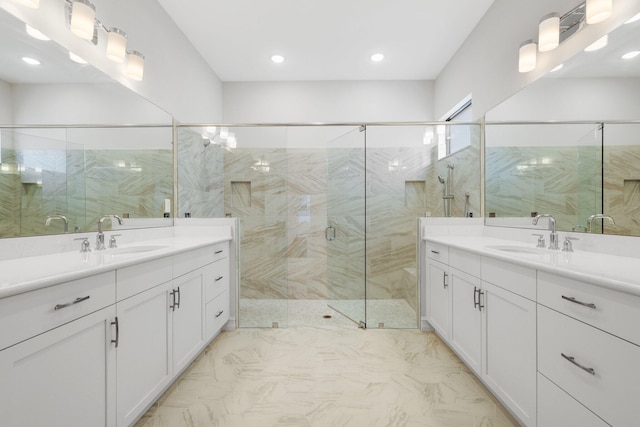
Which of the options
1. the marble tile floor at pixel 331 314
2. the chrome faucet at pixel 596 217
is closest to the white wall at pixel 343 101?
the marble tile floor at pixel 331 314

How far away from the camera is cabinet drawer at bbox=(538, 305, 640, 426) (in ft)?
2.76

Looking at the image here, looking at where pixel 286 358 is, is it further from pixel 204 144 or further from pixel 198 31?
pixel 198 31

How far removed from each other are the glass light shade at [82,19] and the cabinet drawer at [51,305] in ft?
4.47

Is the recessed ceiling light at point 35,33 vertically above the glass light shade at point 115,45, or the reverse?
the glass light shade at point 115,45

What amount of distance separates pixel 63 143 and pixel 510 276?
8.01 feet

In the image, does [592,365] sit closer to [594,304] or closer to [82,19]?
[594,304]

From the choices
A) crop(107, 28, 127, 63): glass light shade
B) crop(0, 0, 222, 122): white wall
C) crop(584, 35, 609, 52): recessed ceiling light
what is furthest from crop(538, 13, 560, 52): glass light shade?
crop(0, 0, 222, 122): white wall

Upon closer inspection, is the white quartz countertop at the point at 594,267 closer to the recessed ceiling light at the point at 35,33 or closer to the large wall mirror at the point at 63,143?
the large wall mirror at the point at 63,143

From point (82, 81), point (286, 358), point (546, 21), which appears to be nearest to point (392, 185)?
point (546, 21)

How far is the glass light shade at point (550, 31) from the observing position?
1.68m

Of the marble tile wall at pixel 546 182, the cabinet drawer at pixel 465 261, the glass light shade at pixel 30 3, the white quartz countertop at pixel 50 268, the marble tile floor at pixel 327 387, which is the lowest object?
the marble tile floor at pixel 327 387

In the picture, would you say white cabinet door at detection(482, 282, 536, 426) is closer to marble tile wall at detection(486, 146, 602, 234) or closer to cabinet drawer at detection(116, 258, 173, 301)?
marble tile wall at detection(486, 146, 602, 234)

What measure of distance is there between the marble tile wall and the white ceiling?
1267 millimetres

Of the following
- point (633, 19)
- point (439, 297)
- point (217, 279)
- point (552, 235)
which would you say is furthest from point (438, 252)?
point (217, 279)
